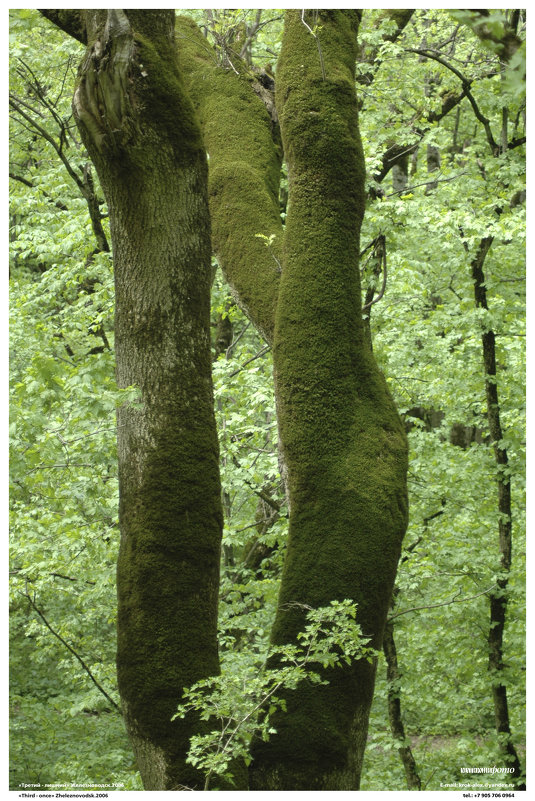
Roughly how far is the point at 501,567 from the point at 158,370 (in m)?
4.41

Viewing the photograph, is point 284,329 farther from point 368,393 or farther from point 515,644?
point 515,644

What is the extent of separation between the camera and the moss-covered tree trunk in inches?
127

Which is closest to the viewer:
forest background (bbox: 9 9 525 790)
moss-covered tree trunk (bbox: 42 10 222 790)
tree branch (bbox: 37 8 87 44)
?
moss-covered tree trunk (bbox: 42 10 222 790)

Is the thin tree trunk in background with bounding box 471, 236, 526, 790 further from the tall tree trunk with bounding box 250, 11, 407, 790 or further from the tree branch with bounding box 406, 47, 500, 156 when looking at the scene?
the tall tree trunk with bounding box 250, 11, 407, 790

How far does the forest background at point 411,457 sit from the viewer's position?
5750mm

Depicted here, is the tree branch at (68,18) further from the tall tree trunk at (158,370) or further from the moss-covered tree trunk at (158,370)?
the tall tree trunk at (158,370)

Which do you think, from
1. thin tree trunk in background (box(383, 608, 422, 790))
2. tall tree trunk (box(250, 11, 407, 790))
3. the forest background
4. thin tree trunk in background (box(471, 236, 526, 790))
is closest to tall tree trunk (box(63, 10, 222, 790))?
tall tree trunk (box(250, 11, 407, 790))

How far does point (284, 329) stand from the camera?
156 inches

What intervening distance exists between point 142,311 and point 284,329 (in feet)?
2.87

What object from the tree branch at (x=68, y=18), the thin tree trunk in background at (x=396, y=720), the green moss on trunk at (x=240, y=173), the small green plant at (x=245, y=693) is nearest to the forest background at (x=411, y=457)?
the thin tree trunk in background at (x=396, y=720)

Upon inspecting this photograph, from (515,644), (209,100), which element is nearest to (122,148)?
(209,100)

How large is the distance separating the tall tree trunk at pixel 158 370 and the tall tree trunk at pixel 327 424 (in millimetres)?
466

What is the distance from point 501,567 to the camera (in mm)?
6500

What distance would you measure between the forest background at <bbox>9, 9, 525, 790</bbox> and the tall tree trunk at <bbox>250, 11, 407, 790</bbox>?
32.2 inches
